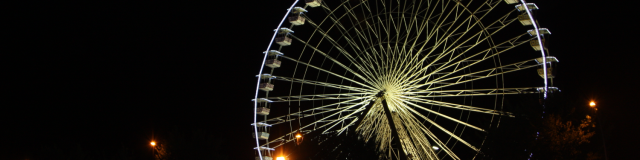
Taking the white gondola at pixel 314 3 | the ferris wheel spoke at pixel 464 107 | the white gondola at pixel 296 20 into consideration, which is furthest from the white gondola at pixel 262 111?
the ferris wheel spoke at pixel 464 107

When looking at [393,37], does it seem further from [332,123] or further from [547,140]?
[547,140]

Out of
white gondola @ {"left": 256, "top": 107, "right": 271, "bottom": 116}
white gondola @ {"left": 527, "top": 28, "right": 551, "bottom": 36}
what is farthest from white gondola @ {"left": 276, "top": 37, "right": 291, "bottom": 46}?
white gondola @ {"left": 527, "top": 28, "right": 551, "bottom": 36}

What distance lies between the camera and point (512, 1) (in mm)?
22297

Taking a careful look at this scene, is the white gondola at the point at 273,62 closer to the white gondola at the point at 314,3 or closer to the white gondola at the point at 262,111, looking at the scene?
the white gondola at the point at 262,111

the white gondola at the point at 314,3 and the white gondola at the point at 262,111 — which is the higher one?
the white gondola at the point at 314,3

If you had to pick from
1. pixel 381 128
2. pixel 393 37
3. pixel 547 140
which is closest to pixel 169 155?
pixel 381 128

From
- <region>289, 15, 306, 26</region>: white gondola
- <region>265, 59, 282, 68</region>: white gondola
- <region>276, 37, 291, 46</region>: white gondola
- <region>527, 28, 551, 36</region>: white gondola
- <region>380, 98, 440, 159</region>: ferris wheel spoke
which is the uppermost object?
<region>289, 15, 306, 26</region>: white gondola

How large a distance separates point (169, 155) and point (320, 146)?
27.7 ft

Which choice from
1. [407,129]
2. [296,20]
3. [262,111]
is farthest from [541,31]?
[262,111]

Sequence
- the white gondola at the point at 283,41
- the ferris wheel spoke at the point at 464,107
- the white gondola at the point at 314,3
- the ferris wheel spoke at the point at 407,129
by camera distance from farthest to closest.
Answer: the white gondola at the point at 283,41 < the white gondola at the point at 314,3 < the ferris wheel spoke at the point at 407,129 < the ferris wheel spoke at the point at 464,107

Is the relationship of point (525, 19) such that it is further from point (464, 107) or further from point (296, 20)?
point (296, 20)

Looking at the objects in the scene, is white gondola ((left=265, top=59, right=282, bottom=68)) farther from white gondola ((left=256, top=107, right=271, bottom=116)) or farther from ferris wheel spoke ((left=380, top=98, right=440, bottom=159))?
ferris wheel spoke ((left=380, top=98, right=440, bottom=159))

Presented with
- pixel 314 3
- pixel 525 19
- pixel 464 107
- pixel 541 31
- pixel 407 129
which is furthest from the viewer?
pixel 314 3

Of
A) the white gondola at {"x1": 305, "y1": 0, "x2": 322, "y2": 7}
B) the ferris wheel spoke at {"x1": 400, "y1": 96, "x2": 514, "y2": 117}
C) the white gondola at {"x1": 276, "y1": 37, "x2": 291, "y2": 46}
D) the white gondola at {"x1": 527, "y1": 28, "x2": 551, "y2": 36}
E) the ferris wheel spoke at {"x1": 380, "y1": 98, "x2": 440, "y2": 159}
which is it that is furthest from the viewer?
the white gondola at {"x1": 276, "y1": 37, "x2": 291, "y2": 46}
